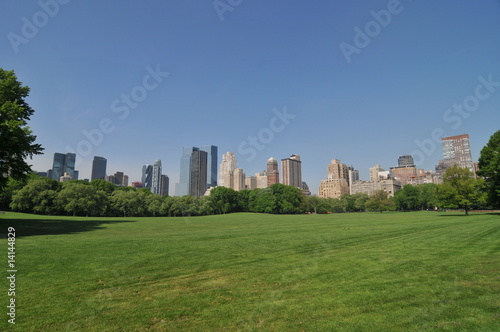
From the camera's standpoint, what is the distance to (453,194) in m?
56.5

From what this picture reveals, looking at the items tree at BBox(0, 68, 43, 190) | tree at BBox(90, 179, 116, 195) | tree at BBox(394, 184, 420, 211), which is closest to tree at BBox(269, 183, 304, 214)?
tree at BBox(394, 184, 420, 211)

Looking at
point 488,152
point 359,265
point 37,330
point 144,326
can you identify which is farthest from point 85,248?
point 488,152

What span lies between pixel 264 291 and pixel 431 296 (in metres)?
4.59

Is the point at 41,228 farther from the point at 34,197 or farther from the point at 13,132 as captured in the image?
the point at 34,197

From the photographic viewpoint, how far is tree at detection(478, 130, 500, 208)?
167 feet

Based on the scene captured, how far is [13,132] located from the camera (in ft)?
80.7

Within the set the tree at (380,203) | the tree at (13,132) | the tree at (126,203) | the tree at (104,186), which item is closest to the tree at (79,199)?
the tree at (126,203)

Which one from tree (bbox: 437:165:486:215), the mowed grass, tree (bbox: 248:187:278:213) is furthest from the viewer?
tree (bbox: 248:187:278:213)

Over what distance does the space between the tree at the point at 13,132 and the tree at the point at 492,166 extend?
71.9m

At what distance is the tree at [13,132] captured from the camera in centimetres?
2433

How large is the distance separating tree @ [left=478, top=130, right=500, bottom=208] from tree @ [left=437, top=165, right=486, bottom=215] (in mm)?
1549

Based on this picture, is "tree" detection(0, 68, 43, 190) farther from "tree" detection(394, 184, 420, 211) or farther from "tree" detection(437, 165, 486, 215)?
"tree" detection(394, 184, 420, 211)

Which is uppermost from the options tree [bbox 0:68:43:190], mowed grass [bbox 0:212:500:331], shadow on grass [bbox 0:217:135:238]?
tree [bbox 0:68:43:190]

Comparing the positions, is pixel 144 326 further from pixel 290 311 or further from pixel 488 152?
pixel 488 152
